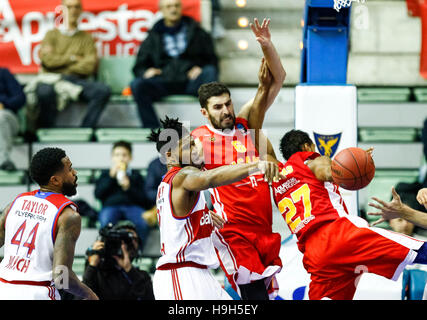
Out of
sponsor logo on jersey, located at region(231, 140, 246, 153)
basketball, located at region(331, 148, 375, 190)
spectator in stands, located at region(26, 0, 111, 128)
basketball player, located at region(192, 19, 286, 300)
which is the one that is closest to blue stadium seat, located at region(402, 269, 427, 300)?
basketball player, located at region(192, 19, 286, 300)

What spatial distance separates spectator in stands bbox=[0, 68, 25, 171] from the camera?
8.02 m

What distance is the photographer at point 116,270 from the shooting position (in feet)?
19.3

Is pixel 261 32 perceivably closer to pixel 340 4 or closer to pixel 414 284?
pixel 340 4

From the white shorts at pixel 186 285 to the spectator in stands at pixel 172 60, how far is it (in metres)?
3.99

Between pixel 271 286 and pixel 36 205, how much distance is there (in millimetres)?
2158

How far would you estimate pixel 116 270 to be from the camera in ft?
19.7

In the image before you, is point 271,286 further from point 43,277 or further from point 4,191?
point 4,191

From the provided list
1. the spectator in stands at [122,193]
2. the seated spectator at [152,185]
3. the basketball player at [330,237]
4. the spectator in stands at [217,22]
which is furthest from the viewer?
the spectator in stands at [217,22]

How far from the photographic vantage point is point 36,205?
4.31 m

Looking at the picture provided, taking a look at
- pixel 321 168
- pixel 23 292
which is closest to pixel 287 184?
pixel 321 168

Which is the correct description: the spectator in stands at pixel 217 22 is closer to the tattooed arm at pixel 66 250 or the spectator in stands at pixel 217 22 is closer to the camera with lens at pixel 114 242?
the camera with lens at pixel 114 242

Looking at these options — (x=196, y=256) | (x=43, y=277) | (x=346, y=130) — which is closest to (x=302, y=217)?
(x=196, y=256)

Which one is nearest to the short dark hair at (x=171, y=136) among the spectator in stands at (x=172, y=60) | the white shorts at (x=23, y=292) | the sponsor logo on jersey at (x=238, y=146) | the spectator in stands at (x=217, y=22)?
the sponsor logo on jersey at (x=238, y=146)

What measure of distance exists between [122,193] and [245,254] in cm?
250
